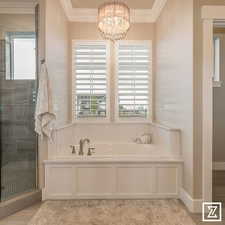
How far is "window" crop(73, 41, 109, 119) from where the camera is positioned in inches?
201

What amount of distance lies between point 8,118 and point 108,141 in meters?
2.22

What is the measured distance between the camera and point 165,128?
13.3ft

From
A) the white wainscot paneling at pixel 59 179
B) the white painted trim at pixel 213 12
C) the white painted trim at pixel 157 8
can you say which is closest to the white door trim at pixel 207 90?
the white painted trim at pixel 213 12

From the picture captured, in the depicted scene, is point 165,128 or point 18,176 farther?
point 165,128

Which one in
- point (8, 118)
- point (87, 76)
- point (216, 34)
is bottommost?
point (8, 118)

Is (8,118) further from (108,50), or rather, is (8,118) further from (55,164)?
(108,50)

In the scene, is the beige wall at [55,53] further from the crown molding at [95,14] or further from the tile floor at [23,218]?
the tile floor at [23,218]

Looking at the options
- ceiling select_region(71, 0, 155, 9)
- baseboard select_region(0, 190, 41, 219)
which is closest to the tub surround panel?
baseboard select_region(0, 190, 41, 219)

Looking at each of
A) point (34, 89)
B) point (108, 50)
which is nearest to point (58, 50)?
point (34, 89)

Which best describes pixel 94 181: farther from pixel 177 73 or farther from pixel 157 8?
pixel 157 8

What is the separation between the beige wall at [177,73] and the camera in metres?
3.16

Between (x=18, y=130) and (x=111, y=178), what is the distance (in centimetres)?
158

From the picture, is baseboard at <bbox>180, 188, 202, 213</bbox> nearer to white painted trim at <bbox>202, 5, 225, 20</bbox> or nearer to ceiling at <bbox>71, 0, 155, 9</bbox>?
white painted trim at <bbox>202, 5, 225, 20</bbox>

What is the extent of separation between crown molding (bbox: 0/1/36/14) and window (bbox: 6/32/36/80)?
309 mm
